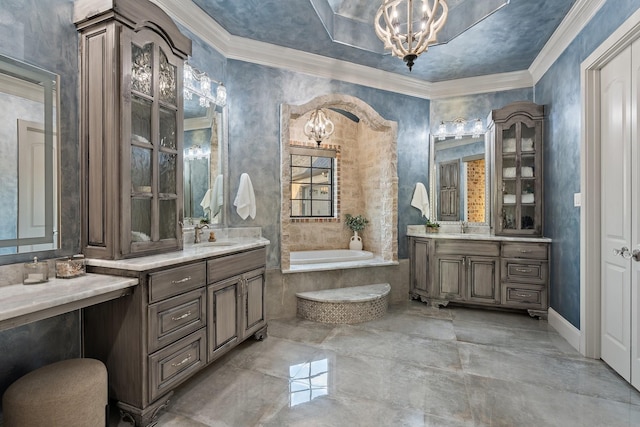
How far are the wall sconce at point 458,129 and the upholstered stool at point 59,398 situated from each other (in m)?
4.54

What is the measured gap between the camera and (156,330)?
1919 mm

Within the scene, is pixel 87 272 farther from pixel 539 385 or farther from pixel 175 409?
pixel 539 385

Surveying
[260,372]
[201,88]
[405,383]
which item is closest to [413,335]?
[405,383]

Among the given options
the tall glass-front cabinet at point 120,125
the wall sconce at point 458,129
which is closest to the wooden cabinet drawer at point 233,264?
A: the tall glass-front cabinet at point 120,125

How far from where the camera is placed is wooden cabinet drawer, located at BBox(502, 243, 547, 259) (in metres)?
3.68

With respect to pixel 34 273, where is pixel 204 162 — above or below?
above

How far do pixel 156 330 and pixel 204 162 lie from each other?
179 cm

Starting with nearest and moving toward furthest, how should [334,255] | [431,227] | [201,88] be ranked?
[201,88]
[431,227]
[334,255]

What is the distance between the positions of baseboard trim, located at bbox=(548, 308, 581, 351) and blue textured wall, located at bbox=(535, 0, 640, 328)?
53mm

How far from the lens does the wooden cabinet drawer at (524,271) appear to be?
3.69 m

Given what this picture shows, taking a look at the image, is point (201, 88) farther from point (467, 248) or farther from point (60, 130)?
point (467, 248)

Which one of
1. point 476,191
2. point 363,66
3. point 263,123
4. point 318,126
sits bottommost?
point 476,191

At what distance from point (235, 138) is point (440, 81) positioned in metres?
2.94

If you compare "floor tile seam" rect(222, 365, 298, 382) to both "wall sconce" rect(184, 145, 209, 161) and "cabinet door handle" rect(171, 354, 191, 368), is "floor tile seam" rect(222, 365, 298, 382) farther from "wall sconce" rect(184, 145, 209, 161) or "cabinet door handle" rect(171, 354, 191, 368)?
"wall sconce" rect(184, 145, 209, 161)
